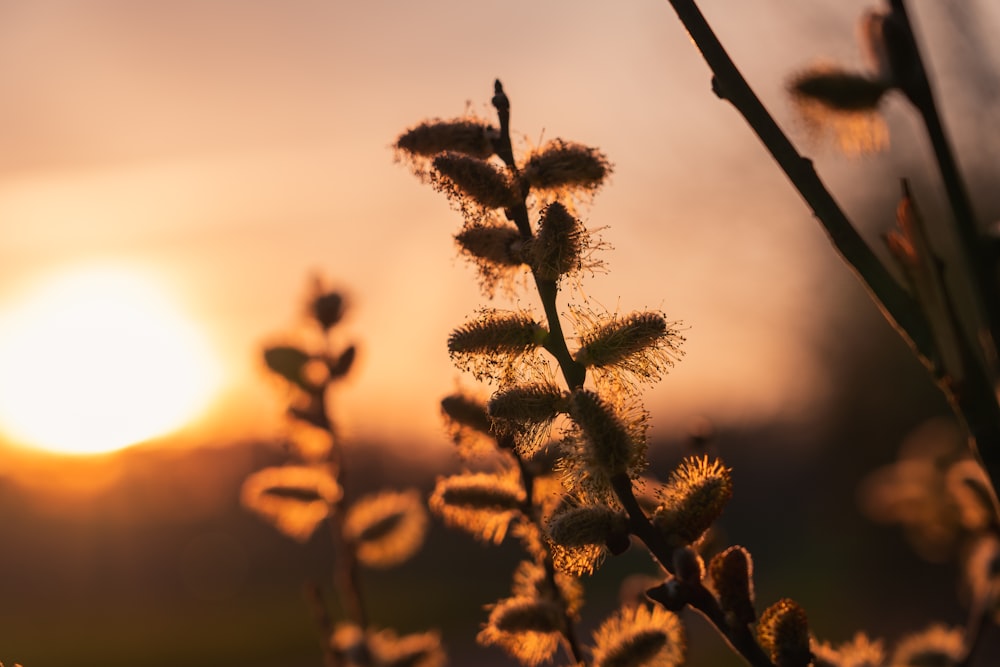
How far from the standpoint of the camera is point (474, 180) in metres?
1.04

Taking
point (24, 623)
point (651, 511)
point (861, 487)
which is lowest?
point (651, 511)

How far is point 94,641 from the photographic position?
51.6ft

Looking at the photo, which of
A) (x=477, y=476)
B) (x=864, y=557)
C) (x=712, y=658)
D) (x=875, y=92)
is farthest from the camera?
(x=864, y=557)

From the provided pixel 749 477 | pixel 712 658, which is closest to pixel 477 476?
pixel 712 658

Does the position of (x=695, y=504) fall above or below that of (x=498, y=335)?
below

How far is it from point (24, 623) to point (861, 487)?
14.8 meters

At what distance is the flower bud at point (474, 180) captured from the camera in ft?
3.42

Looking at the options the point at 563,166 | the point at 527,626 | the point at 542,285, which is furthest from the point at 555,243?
the point at 527,626

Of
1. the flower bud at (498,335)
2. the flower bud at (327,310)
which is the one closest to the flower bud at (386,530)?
the flower bud at (327,310)

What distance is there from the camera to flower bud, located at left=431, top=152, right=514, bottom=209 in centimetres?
104

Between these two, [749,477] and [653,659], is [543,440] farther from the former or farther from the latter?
[749,477]

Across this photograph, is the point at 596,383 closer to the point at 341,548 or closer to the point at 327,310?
the point at 341,548

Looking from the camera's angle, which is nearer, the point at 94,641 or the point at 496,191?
the point at 496,191

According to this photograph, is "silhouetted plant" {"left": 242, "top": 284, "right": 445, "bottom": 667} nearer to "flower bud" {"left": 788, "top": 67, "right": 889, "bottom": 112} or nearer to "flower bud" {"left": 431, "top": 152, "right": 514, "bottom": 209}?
"flower bud" {"left": 431, "top": 152, "right": 514, "bottom": 209}
